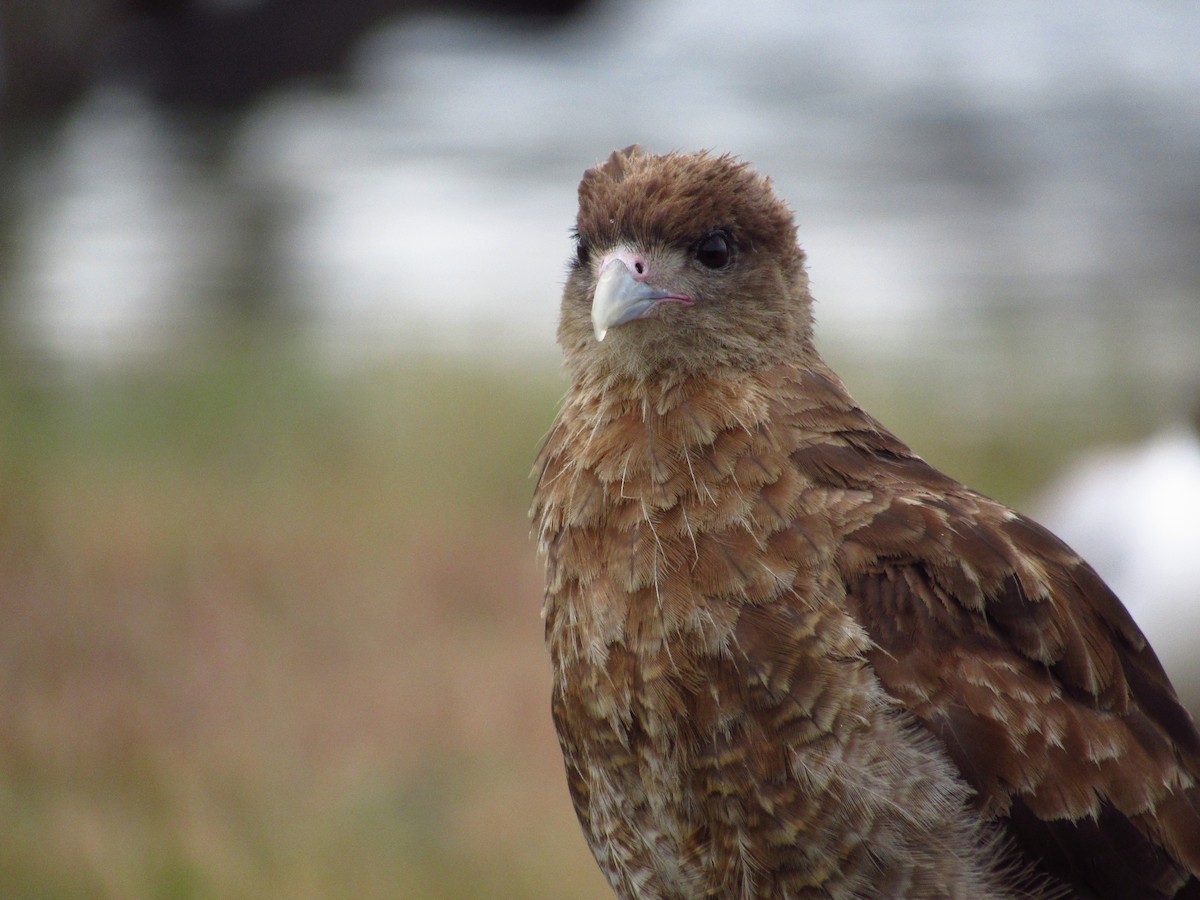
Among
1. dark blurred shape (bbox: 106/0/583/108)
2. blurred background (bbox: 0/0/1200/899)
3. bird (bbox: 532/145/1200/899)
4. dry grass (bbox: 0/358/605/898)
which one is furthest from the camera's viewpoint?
dark blurred shape (bbox: 106/0/583/108)

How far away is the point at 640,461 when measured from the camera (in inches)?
111

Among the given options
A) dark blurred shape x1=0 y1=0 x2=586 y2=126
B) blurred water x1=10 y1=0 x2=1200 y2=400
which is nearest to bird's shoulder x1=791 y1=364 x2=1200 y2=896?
blurred water x1=10 y1=0 x2=1200 y2=400

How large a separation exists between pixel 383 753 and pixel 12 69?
5588mm

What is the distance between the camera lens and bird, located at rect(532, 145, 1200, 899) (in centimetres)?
251

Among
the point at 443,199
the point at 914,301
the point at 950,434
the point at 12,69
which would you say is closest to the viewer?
the point at 950,434

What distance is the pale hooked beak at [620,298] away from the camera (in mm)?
2857

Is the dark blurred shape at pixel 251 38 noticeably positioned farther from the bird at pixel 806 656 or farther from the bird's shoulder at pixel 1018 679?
the bird's shoulder at pixel 1018 679

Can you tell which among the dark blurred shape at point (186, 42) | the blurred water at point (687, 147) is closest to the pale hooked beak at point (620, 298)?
the blurred water at point (687, 147)

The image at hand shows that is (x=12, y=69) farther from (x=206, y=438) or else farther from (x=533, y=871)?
(x=533, y=871)

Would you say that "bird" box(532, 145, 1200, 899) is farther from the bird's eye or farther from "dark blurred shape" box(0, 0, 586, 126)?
"dark blurred shape" box(0, 0, 586, 126)

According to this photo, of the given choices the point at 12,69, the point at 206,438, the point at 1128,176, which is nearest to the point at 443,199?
the point at 12,69

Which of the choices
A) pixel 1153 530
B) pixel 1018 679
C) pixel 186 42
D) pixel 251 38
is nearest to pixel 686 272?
pixel 1018 679

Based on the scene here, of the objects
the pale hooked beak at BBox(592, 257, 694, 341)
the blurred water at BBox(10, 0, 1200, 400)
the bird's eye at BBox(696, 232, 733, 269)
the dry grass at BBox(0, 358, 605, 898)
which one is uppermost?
the blurred water at BBox(10, 0, 1200, 400)

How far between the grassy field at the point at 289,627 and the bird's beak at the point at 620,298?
2.56 meters
